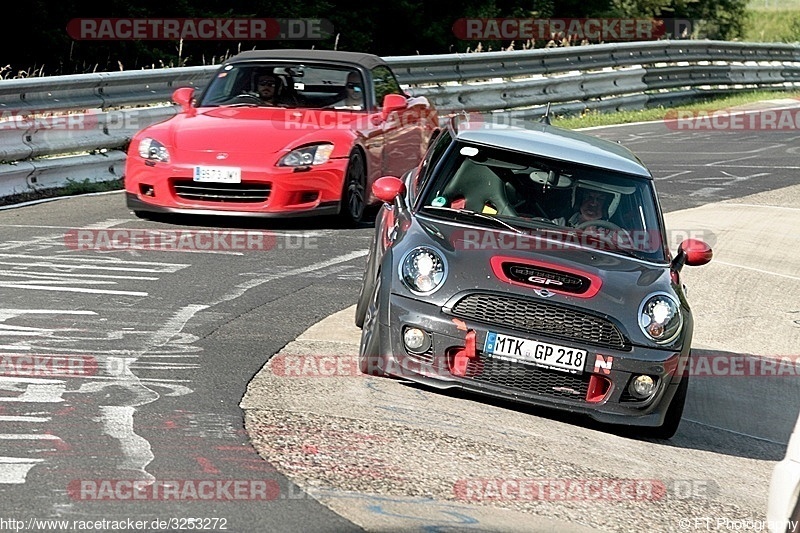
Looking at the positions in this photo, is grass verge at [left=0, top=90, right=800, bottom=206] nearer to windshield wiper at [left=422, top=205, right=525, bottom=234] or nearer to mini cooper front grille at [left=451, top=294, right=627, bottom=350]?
windshield wiper at [left=422, top=205, right=525, bottom=234]

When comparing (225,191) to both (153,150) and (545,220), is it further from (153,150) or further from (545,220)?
(545,220)

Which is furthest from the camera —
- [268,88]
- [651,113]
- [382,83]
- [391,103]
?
[651,113]

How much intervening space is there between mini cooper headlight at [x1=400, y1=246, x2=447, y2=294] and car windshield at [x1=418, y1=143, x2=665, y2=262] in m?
0.56

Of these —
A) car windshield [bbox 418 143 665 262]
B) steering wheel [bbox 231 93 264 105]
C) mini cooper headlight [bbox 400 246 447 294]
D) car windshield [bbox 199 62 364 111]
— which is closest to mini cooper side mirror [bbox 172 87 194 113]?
car windshield [bbox 199 62 364 111]

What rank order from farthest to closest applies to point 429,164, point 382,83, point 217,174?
1. point 382,83
2. point 217,174
3. point 429,164

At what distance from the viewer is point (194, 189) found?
1139cm

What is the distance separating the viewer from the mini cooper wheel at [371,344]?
722 cm

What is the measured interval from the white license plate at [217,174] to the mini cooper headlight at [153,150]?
304mm

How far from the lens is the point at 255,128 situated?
11.8 m

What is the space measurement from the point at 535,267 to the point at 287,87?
600 centimetres

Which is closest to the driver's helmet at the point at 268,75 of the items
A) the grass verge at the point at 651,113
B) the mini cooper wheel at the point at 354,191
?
the mini cooper wheel at the point at 354,191

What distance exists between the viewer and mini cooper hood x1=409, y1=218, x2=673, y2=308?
23.0 feet

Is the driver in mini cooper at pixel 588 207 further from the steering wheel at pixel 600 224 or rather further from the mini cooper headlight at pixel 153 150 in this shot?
the mini cooper headlight at pixel 153 150

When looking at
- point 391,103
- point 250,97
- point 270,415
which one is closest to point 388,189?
point 270,415
